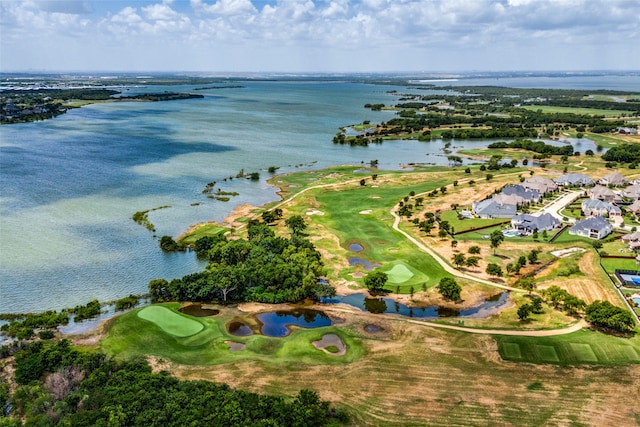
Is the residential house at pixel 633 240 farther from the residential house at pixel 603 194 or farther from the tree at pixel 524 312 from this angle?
the tree at pixel 524 312

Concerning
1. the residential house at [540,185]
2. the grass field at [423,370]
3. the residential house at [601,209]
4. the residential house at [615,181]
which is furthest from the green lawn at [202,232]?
the residential house at [615,181]

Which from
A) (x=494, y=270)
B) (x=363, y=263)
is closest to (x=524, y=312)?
(x=494, y=270)

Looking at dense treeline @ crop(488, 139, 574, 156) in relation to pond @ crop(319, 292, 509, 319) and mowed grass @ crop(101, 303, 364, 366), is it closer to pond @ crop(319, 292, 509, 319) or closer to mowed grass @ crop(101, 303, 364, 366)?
pond @ crop(319, 292, 509, 319)

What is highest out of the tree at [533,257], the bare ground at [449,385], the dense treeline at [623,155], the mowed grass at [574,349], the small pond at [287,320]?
the dense treeline at [623,155]

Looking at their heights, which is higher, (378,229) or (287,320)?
(378,229)

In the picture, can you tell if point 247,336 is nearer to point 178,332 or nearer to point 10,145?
point 178,332

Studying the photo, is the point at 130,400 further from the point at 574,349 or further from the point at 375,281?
the point at 574,349
